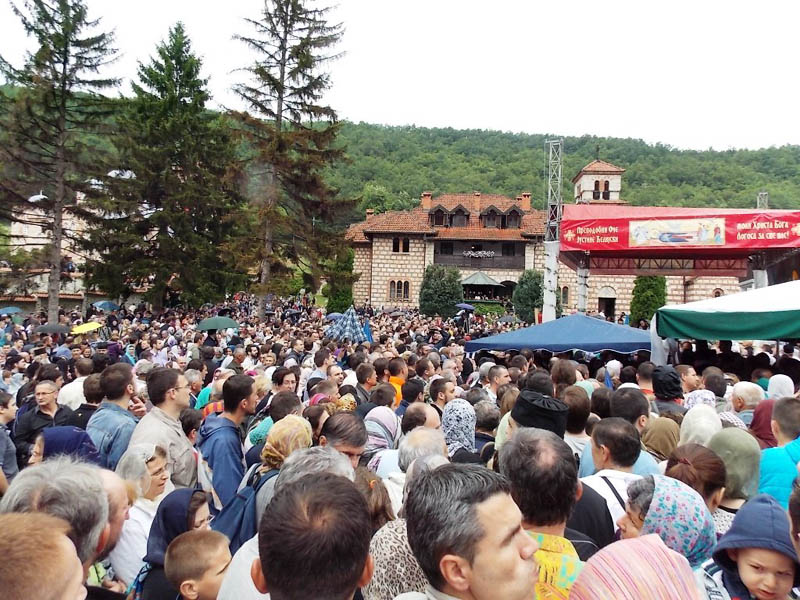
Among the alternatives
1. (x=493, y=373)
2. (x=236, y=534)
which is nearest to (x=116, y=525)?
(x=236, y=534)

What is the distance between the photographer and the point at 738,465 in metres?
3.32

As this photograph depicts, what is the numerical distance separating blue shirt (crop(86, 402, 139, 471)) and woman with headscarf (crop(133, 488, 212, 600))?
6.18 ft

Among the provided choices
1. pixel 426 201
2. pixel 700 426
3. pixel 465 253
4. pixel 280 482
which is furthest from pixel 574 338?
pixel 426 201

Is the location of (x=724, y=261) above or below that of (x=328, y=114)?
below

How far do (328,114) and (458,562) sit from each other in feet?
90.9

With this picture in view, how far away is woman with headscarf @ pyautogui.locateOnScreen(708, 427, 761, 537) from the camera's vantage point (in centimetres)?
326

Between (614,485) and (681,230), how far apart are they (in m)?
16.7

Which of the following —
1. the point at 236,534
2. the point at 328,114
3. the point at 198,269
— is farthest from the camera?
the point at 198,269

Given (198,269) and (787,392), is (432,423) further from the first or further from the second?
(198,269)

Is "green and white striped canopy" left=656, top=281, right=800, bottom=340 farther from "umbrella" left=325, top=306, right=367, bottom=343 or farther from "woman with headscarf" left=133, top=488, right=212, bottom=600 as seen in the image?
"woman with headscarf" left=133, top=488, right=212, bottom=600

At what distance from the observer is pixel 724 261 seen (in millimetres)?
22672

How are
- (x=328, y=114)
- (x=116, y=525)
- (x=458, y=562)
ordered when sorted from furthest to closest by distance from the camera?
1. (x=328, y=114)
2. (x=116, y=525)
3. (x=458, y=562)

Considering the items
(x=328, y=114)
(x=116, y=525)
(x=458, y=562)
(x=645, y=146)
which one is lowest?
(x=116, y=525)

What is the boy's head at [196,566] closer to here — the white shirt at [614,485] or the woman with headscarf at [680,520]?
the woman with headscarf at [680,520]
